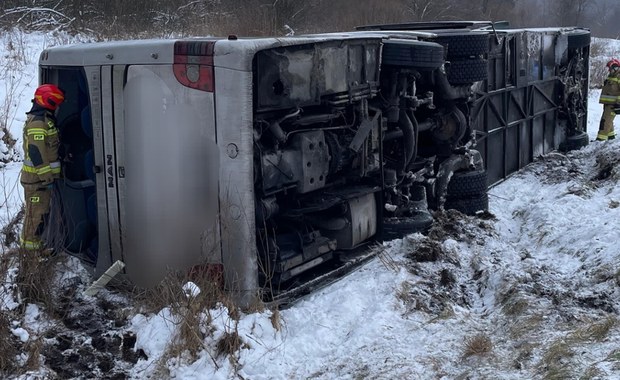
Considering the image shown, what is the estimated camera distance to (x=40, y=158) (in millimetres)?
5457

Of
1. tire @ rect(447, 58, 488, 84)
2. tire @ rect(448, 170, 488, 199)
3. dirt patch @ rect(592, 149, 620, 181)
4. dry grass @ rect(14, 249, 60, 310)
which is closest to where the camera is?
dry grass @ rect(14, 249, 60, 310)

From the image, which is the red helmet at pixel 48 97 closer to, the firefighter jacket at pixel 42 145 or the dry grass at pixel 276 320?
the firefighter jacket at pixel 42 145

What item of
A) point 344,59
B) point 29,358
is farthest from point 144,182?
point 344,59

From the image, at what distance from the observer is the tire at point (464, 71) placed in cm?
700

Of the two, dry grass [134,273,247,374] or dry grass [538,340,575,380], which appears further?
dry grass [134,273,247,374]

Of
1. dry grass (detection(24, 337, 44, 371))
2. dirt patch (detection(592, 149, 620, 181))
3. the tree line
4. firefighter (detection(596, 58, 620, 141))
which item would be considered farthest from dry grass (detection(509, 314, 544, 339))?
the tree line

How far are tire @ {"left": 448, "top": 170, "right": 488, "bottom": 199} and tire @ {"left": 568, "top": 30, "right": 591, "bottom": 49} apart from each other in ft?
15.0

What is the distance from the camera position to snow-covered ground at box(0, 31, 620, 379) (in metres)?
3.93

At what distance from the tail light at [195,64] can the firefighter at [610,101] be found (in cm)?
903

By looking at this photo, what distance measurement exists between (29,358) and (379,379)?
1.89 meters

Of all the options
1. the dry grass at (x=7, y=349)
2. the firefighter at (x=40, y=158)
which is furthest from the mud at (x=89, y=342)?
the firefighter at (x=40, y=158)

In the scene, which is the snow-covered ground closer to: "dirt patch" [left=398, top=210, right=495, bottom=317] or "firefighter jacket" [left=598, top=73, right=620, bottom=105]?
"dirt patch" [left=398, top=210, right=495, bottom=317]

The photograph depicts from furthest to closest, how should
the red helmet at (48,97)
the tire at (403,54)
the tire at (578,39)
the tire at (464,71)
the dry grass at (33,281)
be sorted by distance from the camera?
the tire at (578,39)
the tire at (464,71)
the tire at (403,54)
the red helmet at (48,97)
the dry grass at (33,281)

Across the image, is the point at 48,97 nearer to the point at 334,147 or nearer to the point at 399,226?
the point at 334,147
